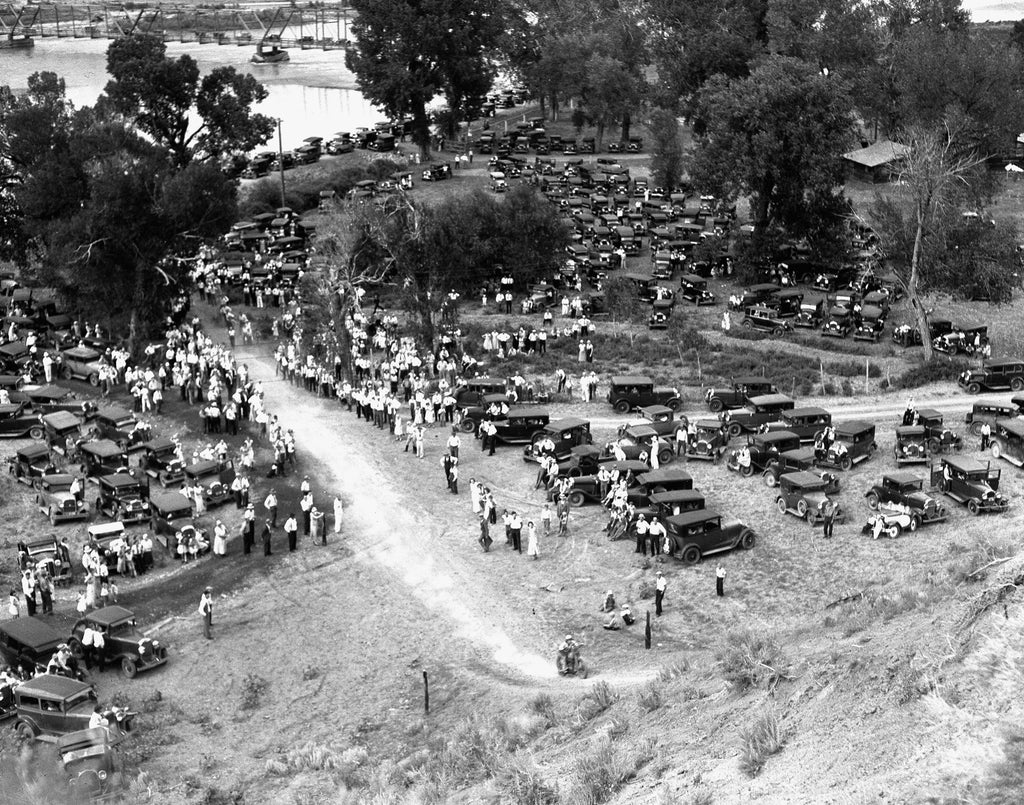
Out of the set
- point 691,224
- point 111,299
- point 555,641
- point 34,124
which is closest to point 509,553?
point 555,641

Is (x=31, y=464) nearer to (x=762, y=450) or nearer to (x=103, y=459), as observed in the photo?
(x=103, y=459)

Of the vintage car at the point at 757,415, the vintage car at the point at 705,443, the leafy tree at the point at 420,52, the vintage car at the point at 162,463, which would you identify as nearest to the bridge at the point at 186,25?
the leafy tree at the point at 420,52

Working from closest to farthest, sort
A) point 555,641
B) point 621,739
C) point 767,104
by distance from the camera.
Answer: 1. point 621,739
2. point 555,641
3. point 767,104

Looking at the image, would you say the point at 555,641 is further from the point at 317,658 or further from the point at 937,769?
the point at 937,769

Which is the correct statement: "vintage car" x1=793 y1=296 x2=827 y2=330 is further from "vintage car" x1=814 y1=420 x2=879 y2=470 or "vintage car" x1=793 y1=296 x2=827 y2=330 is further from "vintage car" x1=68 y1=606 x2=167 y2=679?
"vintage car" x1=68 y1=606 x2=167 y2=679

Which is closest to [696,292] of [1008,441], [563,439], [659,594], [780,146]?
[780,146]

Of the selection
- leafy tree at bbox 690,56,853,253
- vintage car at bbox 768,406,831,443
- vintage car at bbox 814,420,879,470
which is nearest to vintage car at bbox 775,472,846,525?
vintage car at bbox 814,420,879,470

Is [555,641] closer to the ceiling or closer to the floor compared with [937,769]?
closer to the floor
